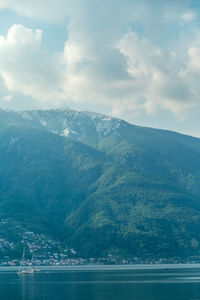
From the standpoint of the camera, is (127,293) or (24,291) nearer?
(127,293)

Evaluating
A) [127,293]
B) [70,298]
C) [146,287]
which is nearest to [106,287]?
[146,287]

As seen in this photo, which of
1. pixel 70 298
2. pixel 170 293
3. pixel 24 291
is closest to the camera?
pixel 70 298

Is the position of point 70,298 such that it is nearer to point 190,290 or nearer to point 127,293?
point 127,293

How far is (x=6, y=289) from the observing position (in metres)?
183

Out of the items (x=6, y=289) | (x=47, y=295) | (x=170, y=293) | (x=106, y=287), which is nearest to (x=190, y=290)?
(x=170, y=293)

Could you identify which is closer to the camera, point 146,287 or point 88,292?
point 88,292

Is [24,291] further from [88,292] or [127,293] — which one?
[127,293]

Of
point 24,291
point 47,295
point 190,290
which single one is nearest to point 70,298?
point 47,295

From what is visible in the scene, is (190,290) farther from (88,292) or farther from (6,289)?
(6,289)

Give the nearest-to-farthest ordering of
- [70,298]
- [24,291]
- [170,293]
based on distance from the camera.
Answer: [70,298] → [170,293] → [24,291]

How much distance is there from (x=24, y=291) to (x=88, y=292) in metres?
20.4

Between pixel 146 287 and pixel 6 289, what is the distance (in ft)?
144

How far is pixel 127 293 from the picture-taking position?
16325cm

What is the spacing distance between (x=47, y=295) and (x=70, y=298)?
11.3m
